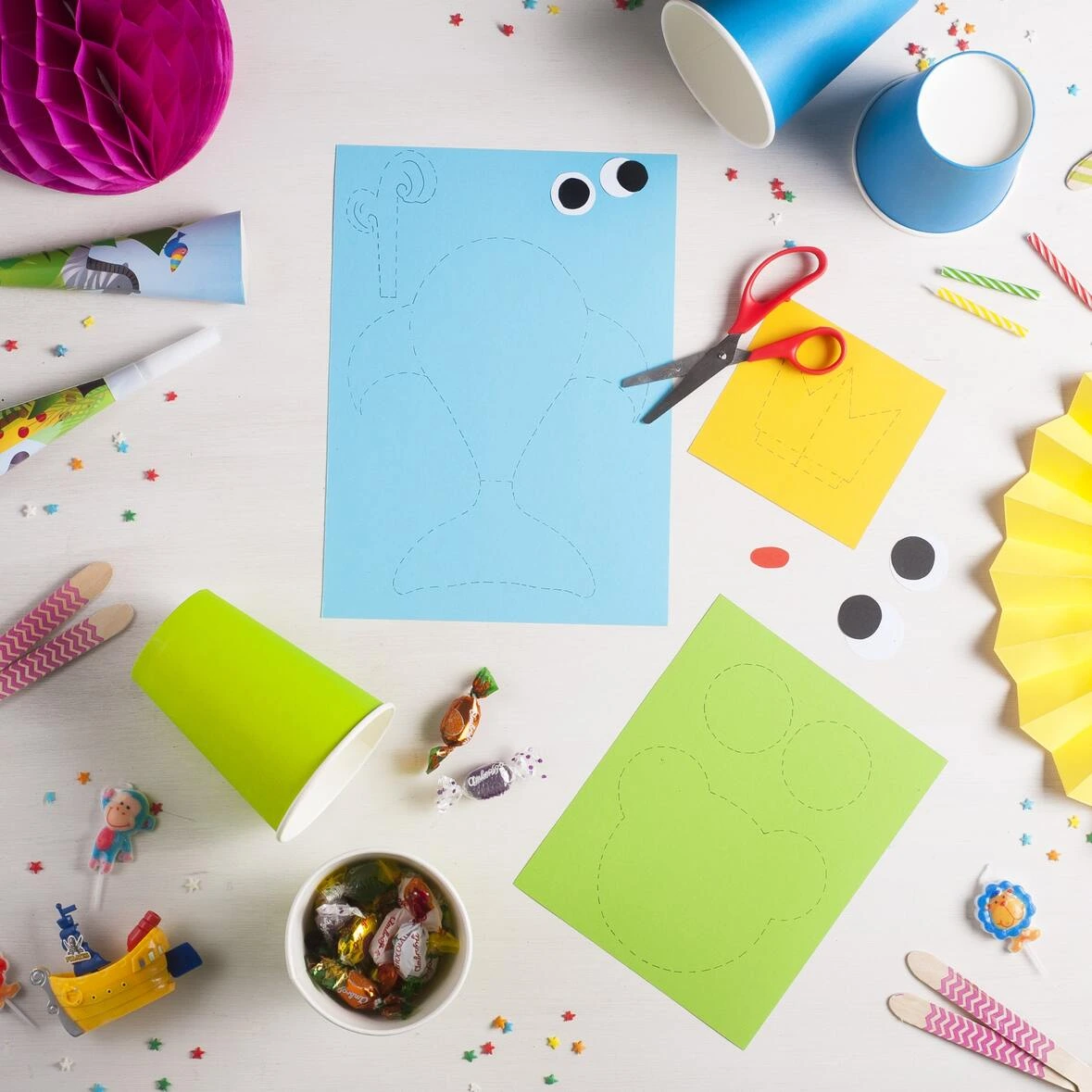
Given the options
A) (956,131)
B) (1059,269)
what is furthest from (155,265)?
(1059,269)

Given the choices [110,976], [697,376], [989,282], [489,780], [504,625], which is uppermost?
[989,282]

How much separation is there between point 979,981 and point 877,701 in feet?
0.81

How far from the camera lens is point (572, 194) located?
31.1 inches

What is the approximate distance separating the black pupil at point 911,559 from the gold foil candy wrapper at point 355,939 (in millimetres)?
508

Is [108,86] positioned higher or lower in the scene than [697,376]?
lower

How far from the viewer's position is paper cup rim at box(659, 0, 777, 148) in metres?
0.69

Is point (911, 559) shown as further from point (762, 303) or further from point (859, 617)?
point (762, 303)

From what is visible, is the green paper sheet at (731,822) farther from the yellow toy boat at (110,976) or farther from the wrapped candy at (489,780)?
the yellow toy boat at (110,976)

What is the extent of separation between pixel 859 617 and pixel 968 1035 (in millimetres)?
348

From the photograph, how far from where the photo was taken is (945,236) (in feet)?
2.61

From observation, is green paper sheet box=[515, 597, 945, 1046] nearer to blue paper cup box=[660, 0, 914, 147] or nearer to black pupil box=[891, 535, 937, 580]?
black pupil box=[891, 535, 937, 580]

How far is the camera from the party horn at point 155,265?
0.77 metres

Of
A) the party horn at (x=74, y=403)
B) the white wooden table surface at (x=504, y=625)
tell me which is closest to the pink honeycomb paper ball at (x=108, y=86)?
the white wooden table surface at (x=504, y=625)

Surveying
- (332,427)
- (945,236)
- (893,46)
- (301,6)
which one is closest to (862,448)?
(945,236)
